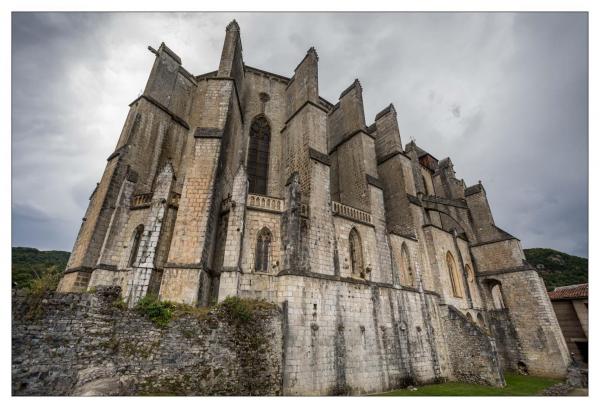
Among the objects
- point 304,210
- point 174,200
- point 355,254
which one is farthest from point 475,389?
point 174,200

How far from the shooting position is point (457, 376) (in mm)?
12469

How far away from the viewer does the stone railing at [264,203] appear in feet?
36.8

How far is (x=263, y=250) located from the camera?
1075 centimetres

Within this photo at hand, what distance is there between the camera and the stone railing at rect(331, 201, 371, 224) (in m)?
12.6

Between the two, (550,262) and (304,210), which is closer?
(304,210)

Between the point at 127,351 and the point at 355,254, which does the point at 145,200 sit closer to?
the point at 127,351

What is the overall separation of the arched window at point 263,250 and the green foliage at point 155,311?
3673 millimetres

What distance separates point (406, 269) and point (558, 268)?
108 ft

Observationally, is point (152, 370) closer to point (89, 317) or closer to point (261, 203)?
point (89, 317)

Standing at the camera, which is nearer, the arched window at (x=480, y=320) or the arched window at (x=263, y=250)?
the arched window at (x=263, y=250)

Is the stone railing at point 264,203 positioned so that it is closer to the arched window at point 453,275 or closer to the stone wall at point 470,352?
the stone wall at point 470,352

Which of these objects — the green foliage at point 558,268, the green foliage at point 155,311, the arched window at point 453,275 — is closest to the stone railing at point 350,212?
the arched window at point 453,275

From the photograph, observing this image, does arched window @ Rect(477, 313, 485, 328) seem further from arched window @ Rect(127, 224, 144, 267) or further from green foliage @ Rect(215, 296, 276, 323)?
arched window @ Rect(127, 224, 144, 267)

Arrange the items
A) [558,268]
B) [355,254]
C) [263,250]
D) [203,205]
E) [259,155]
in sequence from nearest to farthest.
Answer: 1. [203,205]
2. [263,250]
3. [355,254]
4. [259,155]
5. [558,268]
